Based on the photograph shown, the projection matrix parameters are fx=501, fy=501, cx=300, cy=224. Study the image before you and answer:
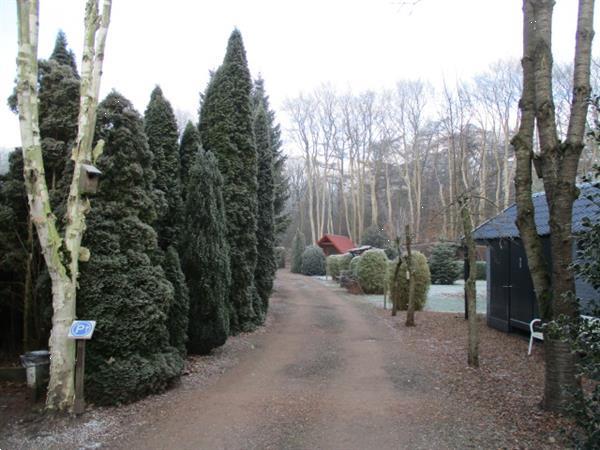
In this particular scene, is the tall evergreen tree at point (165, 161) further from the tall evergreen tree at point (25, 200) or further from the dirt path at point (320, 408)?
the dirt path at point (320, 408)

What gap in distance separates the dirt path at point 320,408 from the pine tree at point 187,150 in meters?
3.69

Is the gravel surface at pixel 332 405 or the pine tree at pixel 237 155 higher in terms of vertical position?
the pine tree at pixel 237 155

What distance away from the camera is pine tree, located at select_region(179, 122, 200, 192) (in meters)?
9.98

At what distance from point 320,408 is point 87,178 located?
369 centimetres

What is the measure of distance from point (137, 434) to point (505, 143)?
1483 inches

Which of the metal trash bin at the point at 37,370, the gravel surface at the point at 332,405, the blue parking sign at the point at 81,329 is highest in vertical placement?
the blue parking sign at the point at 81,329

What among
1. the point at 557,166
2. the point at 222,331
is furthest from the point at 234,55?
the point at 557,166

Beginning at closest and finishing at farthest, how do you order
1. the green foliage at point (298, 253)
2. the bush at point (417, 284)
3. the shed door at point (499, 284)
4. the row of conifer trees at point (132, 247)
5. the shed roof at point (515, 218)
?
the row of conifer trees at point (132, 247), the shed roof at point (515, 218), the shed door at point (499, 284), the bush at point (417, 284), the green foliage at point (298, 253)

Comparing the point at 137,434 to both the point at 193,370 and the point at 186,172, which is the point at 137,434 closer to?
the point at 193,370

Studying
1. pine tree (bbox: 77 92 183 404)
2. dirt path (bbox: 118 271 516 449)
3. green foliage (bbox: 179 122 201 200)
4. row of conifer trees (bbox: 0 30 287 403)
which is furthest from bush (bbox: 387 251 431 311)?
pine tree (bbox: 77 92 183 404)

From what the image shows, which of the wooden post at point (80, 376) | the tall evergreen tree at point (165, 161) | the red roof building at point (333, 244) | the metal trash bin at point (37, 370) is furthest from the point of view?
the red roof building at point (333, 244)

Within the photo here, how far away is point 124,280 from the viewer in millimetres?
6141

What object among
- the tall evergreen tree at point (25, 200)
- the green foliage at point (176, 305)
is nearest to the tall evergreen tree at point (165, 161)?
the green foliage at point (176, 305)

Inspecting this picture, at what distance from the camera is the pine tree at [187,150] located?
393 inches
